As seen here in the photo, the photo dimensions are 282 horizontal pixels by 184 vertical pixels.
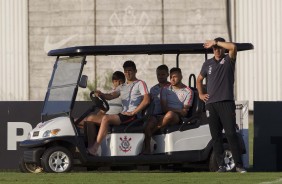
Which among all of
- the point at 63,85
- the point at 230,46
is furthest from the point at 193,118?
the point at 230,46

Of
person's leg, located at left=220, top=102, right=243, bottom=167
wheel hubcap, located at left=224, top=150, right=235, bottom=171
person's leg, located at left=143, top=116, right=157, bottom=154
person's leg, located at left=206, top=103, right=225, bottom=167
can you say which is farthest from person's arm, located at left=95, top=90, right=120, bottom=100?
person's leg, located at left=220, top=102, right=243, bottom=167

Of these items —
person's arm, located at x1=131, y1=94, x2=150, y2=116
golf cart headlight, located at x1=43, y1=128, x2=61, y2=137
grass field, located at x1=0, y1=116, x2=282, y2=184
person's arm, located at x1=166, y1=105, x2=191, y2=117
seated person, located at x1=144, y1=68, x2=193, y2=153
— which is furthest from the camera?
person's arm, located at x1=166, y1=105, x2=191, y2=117

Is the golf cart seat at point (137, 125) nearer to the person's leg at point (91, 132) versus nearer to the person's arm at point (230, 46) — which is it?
the person's leg at point (91, 132)

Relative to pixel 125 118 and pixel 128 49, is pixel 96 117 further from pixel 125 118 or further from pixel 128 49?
pixel 128 49

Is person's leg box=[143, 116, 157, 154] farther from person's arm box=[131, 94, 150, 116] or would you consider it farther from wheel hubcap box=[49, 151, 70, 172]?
wheel hubcap box=[49, 151, 70, 172]

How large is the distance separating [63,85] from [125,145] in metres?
1.41

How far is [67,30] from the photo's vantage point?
4738 centimetres

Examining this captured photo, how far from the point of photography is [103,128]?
16.8m

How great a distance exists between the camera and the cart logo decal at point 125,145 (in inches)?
668

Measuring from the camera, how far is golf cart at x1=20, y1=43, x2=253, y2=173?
16953 millimetres

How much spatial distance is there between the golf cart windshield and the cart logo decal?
Answer: 3.01 feet

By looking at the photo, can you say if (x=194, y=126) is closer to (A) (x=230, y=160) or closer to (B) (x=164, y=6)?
(A) (x=230, y=160)

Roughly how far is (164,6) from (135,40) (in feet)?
5.59
